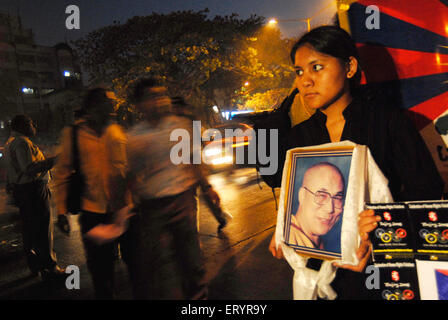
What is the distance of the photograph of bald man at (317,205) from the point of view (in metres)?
1.30

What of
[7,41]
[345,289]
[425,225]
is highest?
[7,41]

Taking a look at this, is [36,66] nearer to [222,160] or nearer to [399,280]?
[222,160]

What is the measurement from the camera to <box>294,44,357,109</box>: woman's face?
144cm

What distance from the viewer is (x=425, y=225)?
3.86ft

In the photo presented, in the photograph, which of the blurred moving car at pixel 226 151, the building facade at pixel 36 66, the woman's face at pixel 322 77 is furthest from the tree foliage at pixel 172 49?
the building facade at pixel 36 66

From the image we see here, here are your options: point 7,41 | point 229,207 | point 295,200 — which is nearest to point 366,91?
point 295,200

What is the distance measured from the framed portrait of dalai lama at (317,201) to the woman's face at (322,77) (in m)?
0.26

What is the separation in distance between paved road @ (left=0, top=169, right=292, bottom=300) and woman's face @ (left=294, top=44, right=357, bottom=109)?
7.99 feet

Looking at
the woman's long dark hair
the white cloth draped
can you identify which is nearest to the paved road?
the white cloth draped

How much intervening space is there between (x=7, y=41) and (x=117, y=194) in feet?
197

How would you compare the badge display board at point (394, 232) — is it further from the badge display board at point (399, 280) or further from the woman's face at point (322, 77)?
the woman's face at point (322, 77)

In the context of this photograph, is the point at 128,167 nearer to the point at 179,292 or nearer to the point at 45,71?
the point at 179,292

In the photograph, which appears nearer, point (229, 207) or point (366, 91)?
point (366, 91)
